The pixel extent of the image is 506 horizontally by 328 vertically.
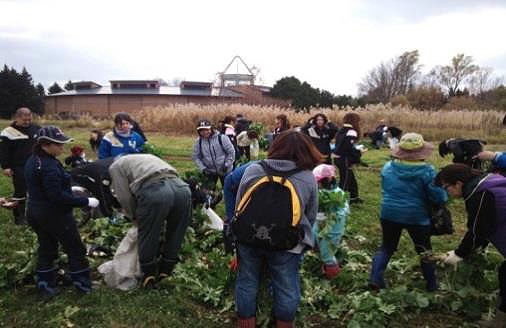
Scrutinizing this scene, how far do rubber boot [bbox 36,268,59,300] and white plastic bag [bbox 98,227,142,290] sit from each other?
50 centimetres

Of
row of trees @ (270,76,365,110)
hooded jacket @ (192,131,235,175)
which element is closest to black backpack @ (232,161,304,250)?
hooded jacket @ (192,131,235,175)

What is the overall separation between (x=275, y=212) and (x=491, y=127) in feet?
74.1

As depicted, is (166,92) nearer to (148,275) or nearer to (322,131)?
(322,131)

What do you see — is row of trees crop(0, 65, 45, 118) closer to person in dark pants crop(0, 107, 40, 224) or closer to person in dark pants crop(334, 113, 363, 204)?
person in dark pants crop(0, 107, 40, 224)

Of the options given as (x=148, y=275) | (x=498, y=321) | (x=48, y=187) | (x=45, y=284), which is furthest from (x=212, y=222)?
(x=498, y=321)

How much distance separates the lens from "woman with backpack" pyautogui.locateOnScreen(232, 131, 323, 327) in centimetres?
307

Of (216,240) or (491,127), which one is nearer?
(216,240)

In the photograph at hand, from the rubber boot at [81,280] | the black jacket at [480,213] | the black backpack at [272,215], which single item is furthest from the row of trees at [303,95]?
the black backpack at [272,215]

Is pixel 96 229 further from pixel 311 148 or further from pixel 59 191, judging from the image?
pixel 311 148

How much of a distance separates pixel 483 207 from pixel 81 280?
3696 millimetres

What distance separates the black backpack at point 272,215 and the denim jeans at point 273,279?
0.17m

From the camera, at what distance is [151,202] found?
162 inches

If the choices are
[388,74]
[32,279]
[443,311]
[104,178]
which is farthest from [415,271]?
[388,74]

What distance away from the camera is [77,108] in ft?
173
